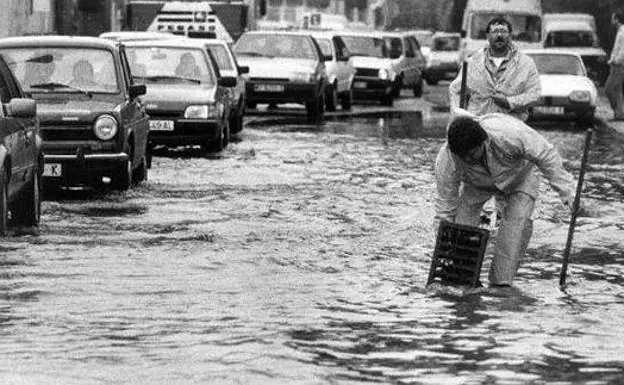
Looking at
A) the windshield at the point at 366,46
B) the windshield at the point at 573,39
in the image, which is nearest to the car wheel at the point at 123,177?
the windshield at the point at 366,46

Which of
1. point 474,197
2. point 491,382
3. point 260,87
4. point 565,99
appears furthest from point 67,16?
point 491,382

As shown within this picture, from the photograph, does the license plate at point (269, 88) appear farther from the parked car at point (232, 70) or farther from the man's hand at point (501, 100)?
the man's hand at point (501, 100)

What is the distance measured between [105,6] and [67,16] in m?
2.59

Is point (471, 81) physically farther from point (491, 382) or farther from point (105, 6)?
point (105, 6)

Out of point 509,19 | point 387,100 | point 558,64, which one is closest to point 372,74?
point 387,100

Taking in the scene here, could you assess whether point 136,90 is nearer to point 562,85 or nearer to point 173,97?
point 173,97

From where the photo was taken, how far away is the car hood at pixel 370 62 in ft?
158

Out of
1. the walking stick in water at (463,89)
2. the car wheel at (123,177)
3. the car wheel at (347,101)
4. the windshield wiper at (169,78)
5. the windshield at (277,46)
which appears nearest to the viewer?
the walking stick in water at (463,89)

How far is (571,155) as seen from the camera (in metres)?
28.5

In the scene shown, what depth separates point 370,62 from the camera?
48.5 metres

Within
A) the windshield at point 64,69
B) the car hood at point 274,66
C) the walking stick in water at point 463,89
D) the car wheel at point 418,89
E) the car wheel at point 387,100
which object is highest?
the walking stick in water at point 463,89

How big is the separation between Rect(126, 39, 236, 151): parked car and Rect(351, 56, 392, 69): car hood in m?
19.2

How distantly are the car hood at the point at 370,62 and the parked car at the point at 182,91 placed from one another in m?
19.2

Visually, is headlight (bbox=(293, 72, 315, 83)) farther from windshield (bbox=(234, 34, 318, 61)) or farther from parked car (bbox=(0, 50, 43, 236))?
parked car (bbox=(0, 50, 43, 236))
